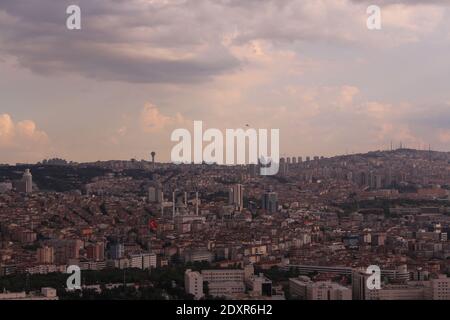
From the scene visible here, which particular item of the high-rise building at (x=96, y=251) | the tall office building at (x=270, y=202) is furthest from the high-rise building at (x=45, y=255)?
the tall office building at (x=270, y=202)

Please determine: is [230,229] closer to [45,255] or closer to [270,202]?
[270,202]

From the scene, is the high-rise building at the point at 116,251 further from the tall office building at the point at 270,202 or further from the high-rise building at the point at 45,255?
the tall office building at the point at 270,202

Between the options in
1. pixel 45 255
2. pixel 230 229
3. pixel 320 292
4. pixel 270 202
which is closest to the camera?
pixel 320 292

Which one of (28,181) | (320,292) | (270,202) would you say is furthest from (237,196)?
(320,292)

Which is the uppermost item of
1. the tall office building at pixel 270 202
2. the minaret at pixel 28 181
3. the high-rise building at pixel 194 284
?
the minaret at pixel 28 181

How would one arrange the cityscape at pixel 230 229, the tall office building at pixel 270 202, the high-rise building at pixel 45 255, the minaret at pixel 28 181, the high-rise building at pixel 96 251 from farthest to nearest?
the minaret at pixel 28 181 → the tall office building at pixel 270 202 → the high-rise building at pixel 96 251 → the high-rise building at pixel 45 255 → the cityscape at pixel 230 229

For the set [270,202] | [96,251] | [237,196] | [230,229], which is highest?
[237,196]
